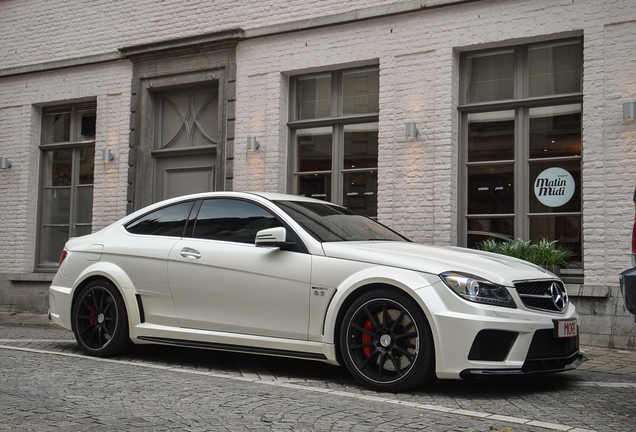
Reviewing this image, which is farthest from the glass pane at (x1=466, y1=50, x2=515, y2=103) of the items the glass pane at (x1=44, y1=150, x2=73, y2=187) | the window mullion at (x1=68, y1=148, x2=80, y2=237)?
the glass pane at (x1=44, y1=150, x2=73, y2=187)

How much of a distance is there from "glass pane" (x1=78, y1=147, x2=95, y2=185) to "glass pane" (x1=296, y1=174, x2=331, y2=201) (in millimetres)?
4397

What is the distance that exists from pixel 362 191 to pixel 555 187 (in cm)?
290

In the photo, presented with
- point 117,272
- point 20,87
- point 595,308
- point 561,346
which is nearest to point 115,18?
point 20,87

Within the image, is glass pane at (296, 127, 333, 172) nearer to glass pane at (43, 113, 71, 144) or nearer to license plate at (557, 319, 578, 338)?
glass pane at (43, 113, 71, 144)

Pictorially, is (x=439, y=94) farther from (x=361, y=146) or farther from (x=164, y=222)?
(x=164, y=222)

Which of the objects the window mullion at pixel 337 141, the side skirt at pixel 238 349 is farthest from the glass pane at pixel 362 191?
the side skirt at pixel 238 349

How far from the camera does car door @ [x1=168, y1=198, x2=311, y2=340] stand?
5.53 meters

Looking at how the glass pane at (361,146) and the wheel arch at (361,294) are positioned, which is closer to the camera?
Answer: the wheel arch at (361,294)

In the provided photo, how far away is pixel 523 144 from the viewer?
9766mm

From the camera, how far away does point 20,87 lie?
46.7 ft

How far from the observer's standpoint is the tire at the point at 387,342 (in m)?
4.86

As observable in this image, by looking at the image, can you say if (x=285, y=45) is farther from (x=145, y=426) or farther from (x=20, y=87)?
(x=145, y=426)

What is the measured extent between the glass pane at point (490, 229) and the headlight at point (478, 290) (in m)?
5.00

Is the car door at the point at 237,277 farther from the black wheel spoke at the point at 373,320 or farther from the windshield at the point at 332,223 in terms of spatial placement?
the black wheel spoke at the point at 373,320
